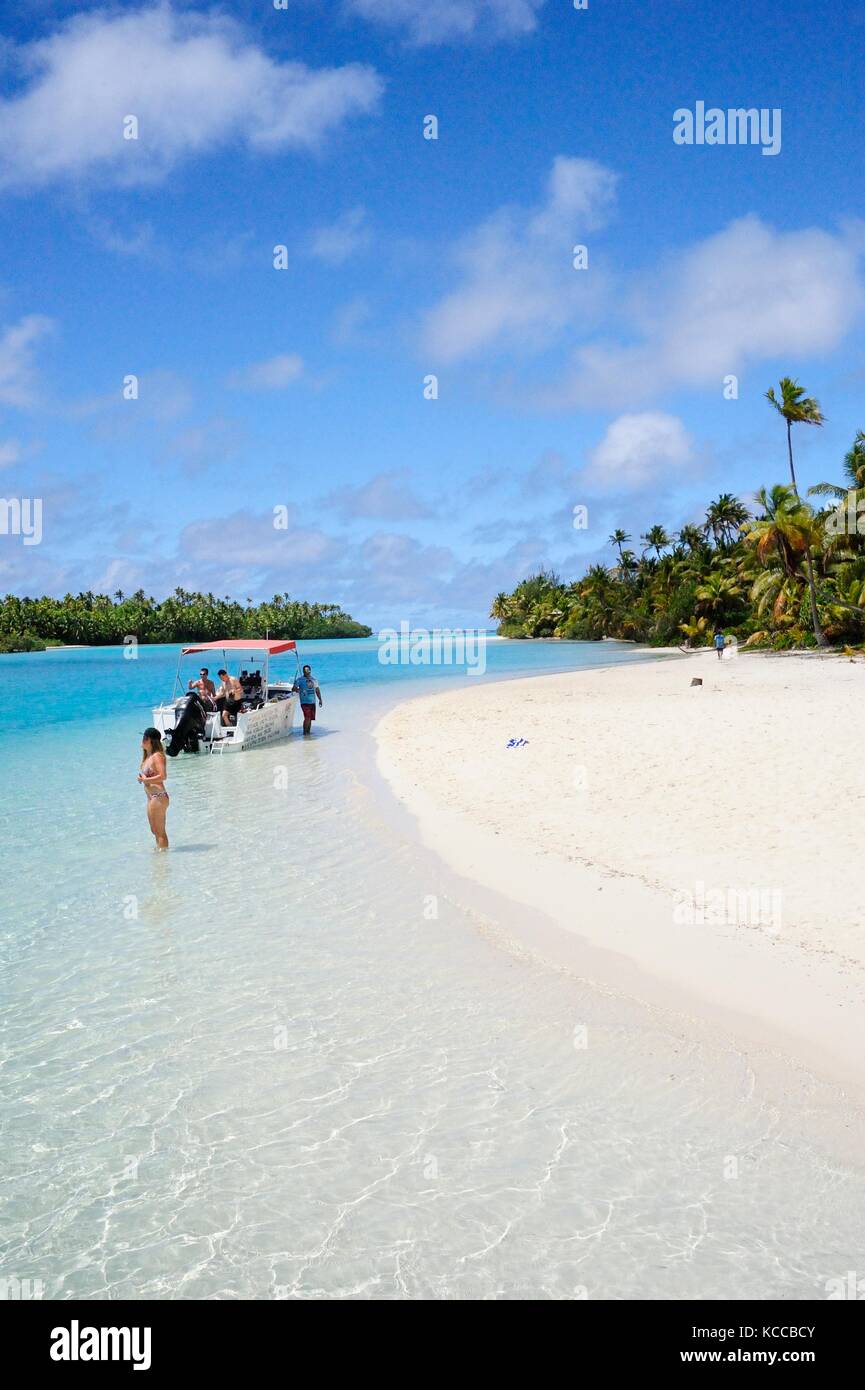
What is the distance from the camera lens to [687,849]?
10.2 meters

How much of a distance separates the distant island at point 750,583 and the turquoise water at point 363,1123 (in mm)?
40406

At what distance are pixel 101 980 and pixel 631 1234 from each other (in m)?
5.30

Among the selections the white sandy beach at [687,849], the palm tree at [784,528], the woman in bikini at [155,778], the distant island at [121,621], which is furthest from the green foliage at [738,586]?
the distant island at [121,621]

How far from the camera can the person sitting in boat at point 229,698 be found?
22.7 meters

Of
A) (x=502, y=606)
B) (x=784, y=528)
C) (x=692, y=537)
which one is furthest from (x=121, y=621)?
(x=784, y=528)

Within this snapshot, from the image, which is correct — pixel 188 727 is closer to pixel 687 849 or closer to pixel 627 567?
pixel 687 849

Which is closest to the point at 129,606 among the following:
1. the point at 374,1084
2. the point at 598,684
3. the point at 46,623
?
the point at 46,623

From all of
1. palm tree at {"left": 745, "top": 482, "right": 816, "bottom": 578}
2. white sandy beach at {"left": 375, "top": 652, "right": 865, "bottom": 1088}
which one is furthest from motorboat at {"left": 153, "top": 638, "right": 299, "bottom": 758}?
palm tree at {"left": 745, "top": 482, "right": 816, "bottom": 578}

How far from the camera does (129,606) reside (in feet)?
563

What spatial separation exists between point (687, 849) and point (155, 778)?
6.99 meters

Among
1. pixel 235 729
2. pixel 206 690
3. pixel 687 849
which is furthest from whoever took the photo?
pixel 206 690

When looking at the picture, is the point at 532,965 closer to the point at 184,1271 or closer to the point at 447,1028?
the point at 447,1028

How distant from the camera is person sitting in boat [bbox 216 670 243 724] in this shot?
22.7 meters

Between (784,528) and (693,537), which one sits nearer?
(784,528)
